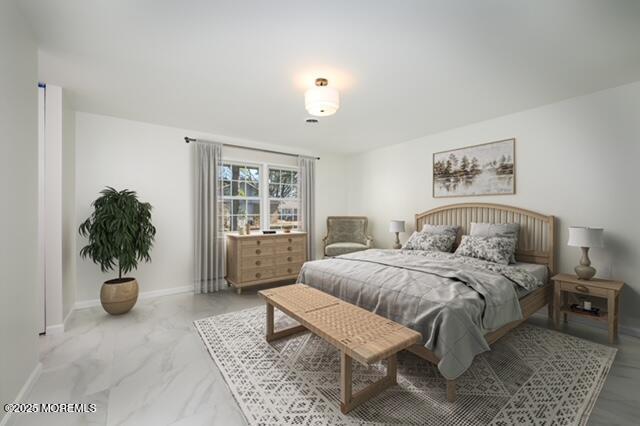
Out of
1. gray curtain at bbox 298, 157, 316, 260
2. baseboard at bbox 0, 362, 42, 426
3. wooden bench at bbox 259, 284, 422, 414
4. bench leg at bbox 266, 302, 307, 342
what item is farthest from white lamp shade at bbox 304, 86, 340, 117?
baseboard at bbox 0, 362, 42, 426

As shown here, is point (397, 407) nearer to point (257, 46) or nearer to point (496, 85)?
point (257, 46)

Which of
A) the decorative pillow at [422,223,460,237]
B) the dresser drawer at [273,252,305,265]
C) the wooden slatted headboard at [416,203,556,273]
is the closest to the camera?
the wooden slatted headboard at [416,203,556,273]

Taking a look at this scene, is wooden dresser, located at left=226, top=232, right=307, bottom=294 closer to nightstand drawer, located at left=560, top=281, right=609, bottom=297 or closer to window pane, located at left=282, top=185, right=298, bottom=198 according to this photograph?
window pane, located at left=282, top=185, right=298, bottom=198

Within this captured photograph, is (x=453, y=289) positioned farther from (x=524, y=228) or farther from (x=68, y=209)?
(x=68, y=209)

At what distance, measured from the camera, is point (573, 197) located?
3064 millimetres

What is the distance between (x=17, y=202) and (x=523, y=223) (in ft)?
15.7

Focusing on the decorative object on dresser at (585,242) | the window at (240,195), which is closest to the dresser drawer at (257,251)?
the window at (240,195)

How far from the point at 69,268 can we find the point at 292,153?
357 cm

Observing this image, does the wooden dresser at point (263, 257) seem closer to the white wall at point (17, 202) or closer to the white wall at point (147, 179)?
the white wall at point (147, 179)

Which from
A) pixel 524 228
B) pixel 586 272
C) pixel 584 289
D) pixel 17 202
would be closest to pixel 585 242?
pixel 586 272

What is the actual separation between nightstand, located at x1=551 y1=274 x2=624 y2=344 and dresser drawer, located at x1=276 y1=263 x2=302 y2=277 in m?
3.35

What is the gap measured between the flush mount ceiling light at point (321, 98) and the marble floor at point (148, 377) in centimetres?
234

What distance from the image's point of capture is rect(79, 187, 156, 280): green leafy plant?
3.06 m

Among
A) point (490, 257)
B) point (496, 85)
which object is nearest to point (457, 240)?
point (490, 257)
